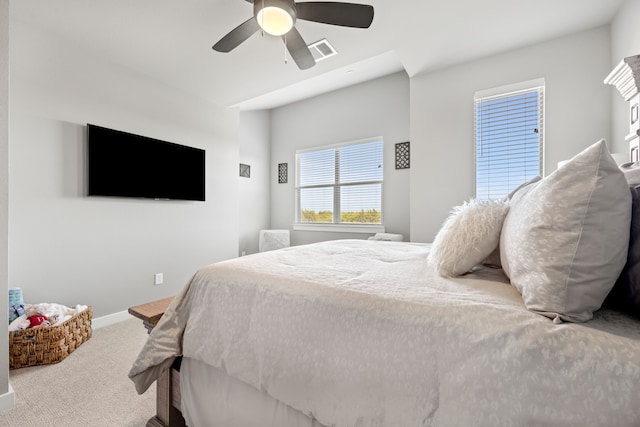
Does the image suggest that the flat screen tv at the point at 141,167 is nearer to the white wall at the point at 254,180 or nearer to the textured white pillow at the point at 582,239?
the white wall at the point at 254,180

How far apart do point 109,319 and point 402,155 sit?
13.2ft

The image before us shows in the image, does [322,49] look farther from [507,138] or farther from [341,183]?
[341,183]

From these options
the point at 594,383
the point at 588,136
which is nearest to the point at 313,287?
the point at 594,383

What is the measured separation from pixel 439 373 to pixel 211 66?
10.9 ft

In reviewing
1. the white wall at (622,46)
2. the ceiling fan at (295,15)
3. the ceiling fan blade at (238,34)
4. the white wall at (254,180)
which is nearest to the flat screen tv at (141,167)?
the white wall at (254,180)

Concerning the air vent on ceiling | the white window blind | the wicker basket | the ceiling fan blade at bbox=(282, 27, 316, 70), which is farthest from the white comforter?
the white window blind

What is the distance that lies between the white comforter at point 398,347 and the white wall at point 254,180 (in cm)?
382

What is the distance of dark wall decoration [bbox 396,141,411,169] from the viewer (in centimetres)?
409

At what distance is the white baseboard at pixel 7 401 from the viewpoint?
152 cm

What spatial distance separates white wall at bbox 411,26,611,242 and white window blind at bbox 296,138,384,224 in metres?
0.97

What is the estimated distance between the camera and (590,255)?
661mm

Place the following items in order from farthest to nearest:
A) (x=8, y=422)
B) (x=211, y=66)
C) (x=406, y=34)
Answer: (x=211, y=66)
(x=406, y=34)
(x=8, y=422)

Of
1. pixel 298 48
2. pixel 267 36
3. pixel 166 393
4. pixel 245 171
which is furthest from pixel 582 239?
pixel 245 171

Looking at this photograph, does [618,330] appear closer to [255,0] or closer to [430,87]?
[255,0]
